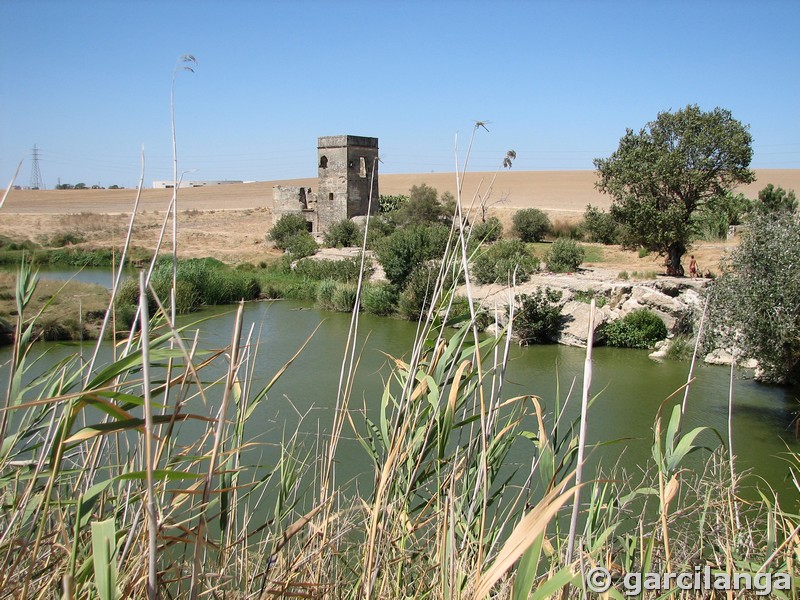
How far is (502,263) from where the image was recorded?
48.9 ft

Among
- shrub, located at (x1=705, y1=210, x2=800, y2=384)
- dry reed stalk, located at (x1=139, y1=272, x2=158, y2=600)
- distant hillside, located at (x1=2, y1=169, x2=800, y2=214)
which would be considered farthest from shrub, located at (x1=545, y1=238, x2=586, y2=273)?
distant hillside, located at (x1=2, y1=169, x2=800, y2=214)

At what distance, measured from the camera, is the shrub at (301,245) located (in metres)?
22.2

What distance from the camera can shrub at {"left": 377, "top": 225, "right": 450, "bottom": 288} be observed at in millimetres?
15750

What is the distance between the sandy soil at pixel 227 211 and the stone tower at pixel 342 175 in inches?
106

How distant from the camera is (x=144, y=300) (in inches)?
43.8

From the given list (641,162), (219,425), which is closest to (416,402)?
(219,425)

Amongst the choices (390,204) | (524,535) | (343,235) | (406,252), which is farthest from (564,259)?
(524,535)

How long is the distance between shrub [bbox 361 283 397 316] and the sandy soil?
10.0ft

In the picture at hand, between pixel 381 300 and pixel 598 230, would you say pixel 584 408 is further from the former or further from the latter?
pixel 598 230

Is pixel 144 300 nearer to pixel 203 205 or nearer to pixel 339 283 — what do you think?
pixel 339 283

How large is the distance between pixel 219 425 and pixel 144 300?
29 cm

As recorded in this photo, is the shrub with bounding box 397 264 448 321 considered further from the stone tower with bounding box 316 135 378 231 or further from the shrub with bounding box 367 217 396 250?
the stone tower with bounding box 316 135 378 231

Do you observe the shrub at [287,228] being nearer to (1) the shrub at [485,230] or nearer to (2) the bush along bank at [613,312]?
(2) the bush along bank at [613,312]

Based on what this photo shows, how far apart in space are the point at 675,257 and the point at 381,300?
6.85 m
